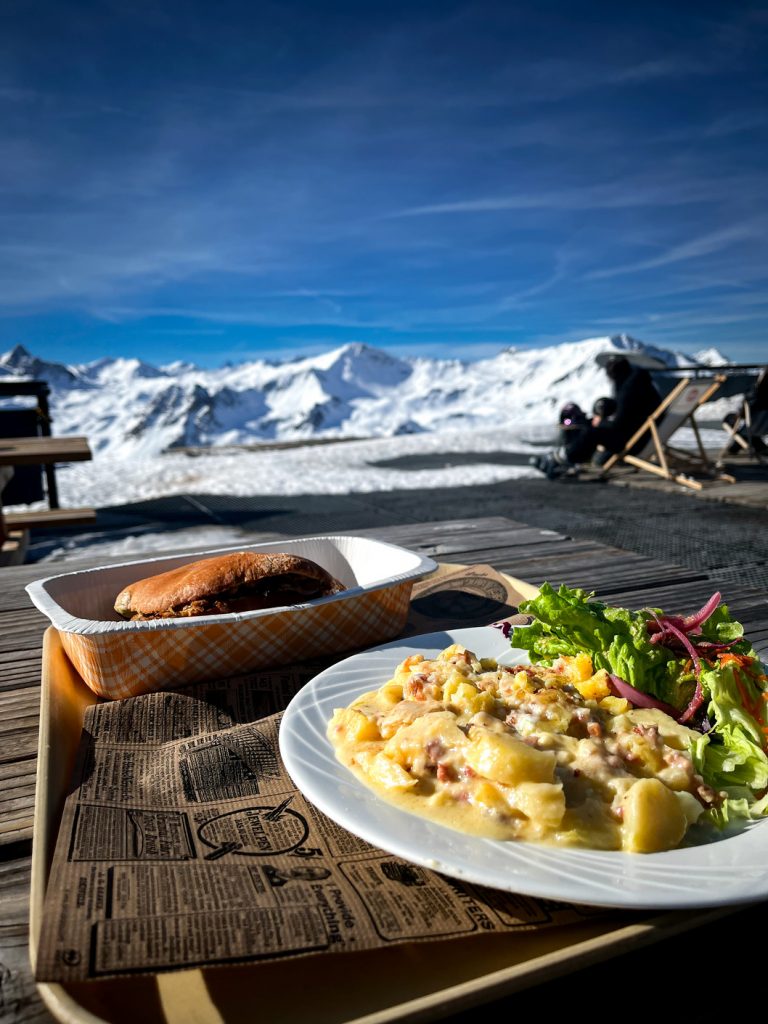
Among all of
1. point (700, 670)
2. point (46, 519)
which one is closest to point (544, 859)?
point (700, 670)

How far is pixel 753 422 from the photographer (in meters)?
10.5

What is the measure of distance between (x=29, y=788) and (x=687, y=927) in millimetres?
949

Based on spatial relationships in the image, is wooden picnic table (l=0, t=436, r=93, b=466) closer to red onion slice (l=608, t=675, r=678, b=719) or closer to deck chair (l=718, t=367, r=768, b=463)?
red onion slice (l=608, t=675, r=678, b=719)

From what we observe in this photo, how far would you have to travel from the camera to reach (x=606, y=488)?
29.6 ft

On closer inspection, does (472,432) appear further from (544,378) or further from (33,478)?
(544,378)

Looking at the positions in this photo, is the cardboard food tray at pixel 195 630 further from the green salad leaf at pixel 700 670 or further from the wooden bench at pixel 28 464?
the wooden bench at pixel 28 464

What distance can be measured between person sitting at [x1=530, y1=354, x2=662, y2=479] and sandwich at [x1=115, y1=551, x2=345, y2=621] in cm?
891

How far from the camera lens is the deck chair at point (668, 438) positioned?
909 cm

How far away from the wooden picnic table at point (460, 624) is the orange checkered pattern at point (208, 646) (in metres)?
0.17

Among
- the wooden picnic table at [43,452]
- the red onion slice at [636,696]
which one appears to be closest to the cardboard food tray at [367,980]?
the red onion slice at [636,696]

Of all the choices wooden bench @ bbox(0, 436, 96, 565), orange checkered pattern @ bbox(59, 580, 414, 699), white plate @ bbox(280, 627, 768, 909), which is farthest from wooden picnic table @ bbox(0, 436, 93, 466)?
white plate @ bbox(280, 627, 768, 909)

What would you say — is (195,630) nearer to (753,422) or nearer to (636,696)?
(636,696)

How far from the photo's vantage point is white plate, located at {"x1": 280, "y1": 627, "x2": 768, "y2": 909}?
77 cm

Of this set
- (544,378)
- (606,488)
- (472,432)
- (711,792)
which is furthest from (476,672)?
(544,378)
